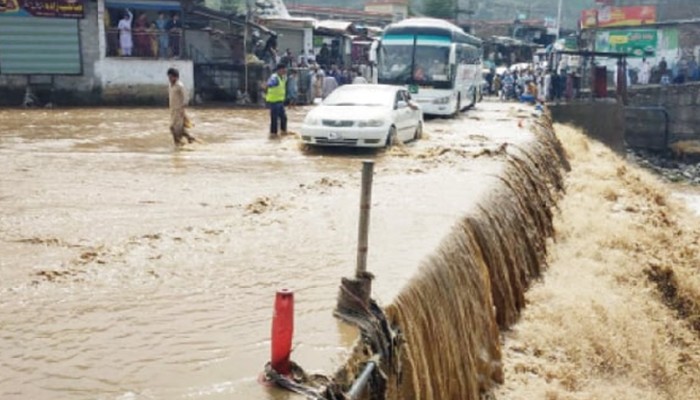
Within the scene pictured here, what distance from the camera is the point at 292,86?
28078 mm

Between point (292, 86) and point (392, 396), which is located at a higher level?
point (292, 86)

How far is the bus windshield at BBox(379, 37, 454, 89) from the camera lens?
75.5 feet

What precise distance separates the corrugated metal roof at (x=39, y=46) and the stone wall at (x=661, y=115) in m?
25.8

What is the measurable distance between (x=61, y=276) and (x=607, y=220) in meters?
11.0

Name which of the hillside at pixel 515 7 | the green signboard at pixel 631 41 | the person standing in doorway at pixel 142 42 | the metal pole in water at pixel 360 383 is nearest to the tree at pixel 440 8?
the green signboard at pixel 631 41

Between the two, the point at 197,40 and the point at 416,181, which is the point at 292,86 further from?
the point at 416,181

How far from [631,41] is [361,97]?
3101cm

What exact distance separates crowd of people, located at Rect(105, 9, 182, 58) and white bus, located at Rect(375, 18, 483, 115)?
8.17 m

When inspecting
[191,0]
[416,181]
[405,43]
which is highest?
[191,0]

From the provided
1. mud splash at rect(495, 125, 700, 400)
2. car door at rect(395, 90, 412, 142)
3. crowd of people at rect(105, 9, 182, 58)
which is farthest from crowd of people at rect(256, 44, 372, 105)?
mud splash at rect(495, 125, 700, 400)

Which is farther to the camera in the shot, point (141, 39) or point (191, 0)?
point (191, 0)

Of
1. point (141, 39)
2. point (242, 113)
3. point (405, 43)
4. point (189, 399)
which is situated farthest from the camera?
point (141, 39)

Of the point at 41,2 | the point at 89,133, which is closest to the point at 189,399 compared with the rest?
the point at 89,133

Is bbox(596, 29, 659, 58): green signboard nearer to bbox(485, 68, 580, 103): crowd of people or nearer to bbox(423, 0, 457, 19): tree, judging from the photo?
bbox(485, 68, 580, 103): crowd of people
